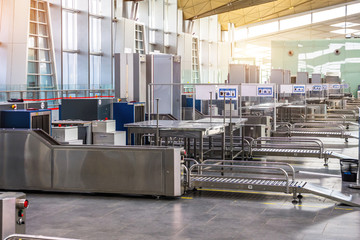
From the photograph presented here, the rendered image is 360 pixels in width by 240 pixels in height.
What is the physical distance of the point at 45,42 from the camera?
2327 cm

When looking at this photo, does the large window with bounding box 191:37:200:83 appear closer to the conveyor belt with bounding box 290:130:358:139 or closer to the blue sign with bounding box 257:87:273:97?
the conveyor belt with bounding box 290:130:358:139

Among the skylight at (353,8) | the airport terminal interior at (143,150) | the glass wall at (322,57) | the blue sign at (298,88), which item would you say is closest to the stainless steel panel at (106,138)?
the airport terminal interior at (143,150)

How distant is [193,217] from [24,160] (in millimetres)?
3386

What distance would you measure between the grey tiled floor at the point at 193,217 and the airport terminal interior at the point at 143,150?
18 millimetres

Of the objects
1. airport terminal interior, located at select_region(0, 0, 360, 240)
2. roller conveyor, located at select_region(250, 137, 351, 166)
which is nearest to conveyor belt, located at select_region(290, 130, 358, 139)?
airport terminal interior, located at select_region(0, 0, 360, 240)

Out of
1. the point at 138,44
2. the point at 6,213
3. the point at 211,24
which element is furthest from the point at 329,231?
the point at 211,24

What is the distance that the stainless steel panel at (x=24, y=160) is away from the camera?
9.30m

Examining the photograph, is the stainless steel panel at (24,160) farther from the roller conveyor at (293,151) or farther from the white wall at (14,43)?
the white wall at (14,43)

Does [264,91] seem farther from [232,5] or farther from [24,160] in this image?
[232,5]

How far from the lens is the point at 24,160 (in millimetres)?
9383

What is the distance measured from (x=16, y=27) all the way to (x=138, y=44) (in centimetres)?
1223

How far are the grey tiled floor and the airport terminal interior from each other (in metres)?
0.02

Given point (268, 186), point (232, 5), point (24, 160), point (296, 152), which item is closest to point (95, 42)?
point (232, 5)

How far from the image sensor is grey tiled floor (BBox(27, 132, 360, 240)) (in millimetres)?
6871
